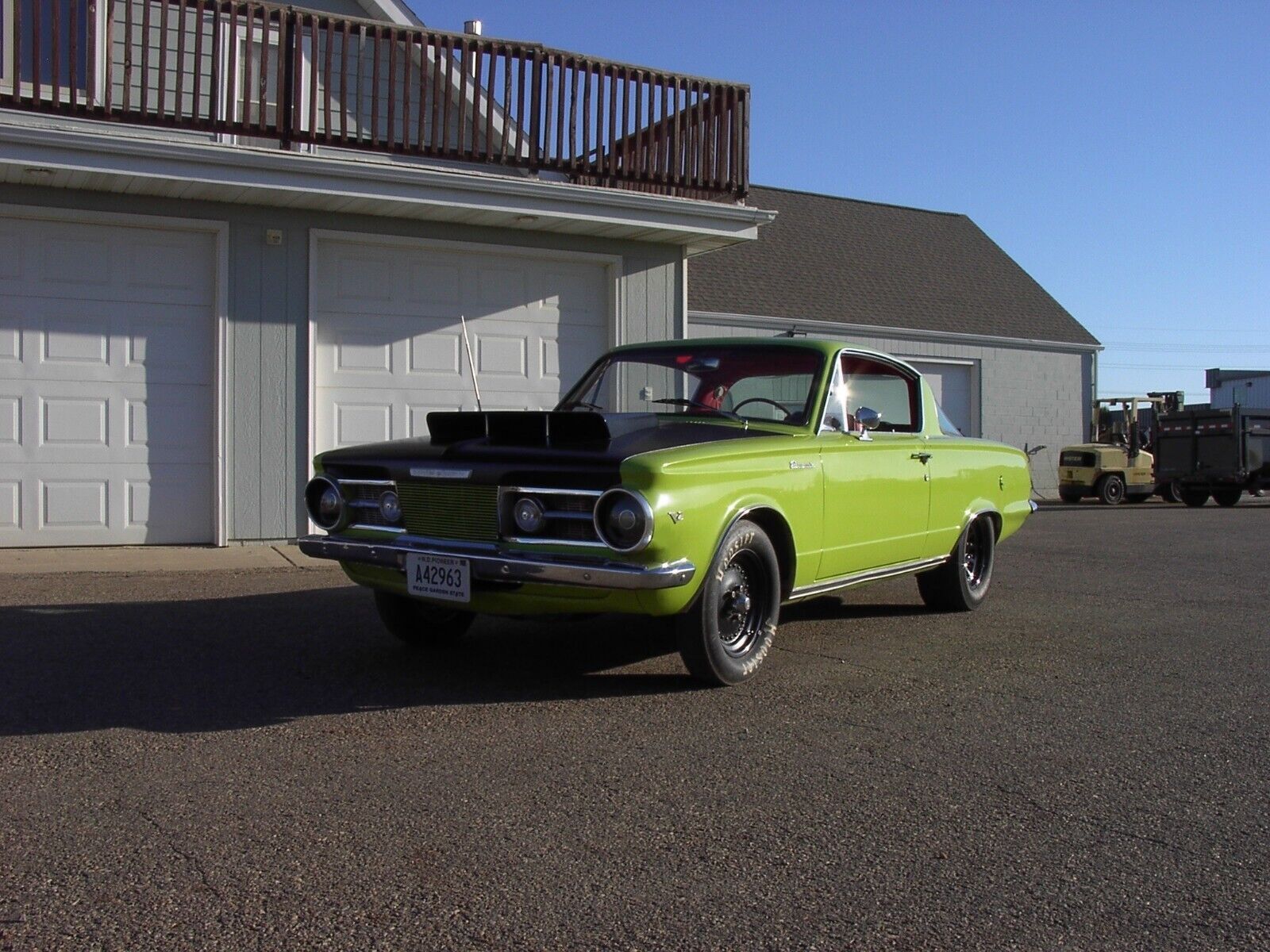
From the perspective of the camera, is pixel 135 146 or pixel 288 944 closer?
pixel 288 944

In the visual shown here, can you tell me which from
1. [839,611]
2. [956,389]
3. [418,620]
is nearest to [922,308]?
[956,389]

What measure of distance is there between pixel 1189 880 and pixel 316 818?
7.71ft

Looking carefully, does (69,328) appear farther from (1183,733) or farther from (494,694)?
(1183,733)

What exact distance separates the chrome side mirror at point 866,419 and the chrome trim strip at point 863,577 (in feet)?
2.32

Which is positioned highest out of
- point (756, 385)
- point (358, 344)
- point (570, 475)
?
point (358, 344)

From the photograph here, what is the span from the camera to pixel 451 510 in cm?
512

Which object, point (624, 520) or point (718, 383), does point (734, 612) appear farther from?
point (718, 383)

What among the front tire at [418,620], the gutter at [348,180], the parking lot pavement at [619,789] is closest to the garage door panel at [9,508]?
the gutter at [348,180]

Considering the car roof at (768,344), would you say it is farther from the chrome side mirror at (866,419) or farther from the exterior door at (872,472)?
the chrome side mirror at (866,419)

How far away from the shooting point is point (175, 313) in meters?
9.93

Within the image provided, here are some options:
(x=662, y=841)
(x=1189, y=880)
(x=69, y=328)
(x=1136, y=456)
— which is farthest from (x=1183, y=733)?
(x=1136, y=456)

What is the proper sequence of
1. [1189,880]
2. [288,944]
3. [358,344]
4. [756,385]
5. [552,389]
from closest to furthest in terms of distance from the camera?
[288,944], [1189,880], [756,385], [358,344], [552,389]

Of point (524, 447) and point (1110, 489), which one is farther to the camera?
point (1110, 489)

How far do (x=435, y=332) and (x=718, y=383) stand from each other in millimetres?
5245
